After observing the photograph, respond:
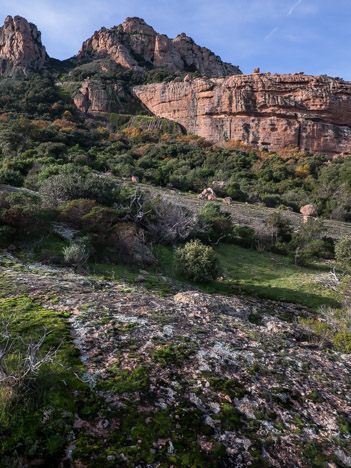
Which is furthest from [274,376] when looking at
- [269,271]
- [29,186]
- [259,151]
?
[259,151]

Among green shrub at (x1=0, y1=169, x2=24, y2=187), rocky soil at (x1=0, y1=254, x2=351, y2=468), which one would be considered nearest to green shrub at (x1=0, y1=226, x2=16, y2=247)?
rocky soil at (x1=0, y1=254, x2=351, y2=468)

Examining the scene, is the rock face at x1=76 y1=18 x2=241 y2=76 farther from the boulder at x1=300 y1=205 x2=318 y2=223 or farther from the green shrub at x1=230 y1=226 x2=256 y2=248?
the green shrub at x1=230 y1=226 x2=256 y2=248

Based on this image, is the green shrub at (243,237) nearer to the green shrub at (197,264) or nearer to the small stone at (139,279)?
the green shrub at (197,264)

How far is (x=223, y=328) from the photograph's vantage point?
416 centimetres

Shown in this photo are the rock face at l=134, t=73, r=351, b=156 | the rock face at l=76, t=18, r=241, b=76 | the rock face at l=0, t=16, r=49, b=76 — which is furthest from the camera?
the rock face at l=76, t=18, r=241, b=76

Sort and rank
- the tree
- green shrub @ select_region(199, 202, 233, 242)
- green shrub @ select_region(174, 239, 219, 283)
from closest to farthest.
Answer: green shrub @ select_region(174, 239, 219, 283)
the tree
green shrub @ select_region(199, 202, 233, 242)

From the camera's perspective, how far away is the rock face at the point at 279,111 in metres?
55.1

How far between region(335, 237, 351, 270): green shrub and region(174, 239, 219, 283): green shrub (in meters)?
8.13

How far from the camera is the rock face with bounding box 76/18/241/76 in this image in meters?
83.2

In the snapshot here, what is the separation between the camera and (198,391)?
258 cm

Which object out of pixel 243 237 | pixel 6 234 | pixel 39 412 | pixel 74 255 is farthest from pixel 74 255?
pixel 243 237

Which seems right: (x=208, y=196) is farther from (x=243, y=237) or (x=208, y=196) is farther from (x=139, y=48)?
(x=139, y=48)

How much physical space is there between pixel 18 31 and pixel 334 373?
102410mm

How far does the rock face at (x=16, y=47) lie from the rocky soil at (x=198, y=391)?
295 ft
